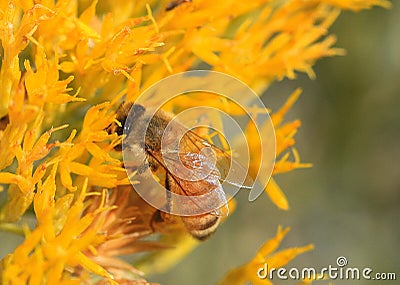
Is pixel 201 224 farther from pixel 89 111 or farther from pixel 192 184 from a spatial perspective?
pixel 89 111

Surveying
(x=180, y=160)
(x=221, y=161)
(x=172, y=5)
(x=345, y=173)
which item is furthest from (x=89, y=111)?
(x=345, y=173)

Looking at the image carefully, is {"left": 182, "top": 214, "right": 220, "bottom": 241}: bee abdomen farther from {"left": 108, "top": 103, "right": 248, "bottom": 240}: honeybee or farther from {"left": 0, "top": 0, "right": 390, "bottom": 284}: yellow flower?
{"left": 0, "top": 0, "right": 390, "bottom": 284}: yellow flower

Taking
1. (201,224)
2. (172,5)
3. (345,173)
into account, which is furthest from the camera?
(345,173)

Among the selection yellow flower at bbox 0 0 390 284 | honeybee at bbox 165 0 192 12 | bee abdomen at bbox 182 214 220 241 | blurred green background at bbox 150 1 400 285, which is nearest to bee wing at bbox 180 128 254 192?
bee abdomen at bbox 182 214 220 241

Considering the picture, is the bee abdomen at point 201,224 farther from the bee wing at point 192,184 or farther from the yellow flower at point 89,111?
the yellow flower at point 89,111

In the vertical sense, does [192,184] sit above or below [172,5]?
below

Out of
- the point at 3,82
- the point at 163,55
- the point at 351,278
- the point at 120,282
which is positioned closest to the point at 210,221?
the point at 120,282

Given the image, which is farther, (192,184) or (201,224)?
(201,224)

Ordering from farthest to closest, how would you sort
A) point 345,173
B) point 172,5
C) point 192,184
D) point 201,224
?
point 345,173 → point 172,5 → point 201,224 → point 192,184
